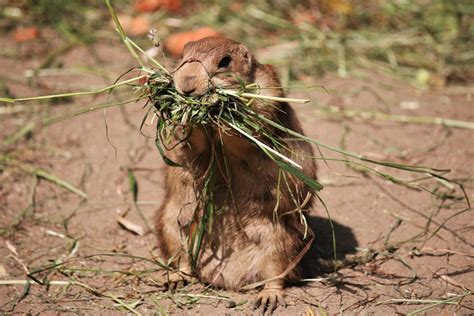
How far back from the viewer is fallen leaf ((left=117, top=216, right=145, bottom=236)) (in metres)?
4.77

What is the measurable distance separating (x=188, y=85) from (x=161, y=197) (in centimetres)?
201

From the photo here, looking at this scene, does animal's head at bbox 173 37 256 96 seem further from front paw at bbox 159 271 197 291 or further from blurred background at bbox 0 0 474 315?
front paw at bbox 159 271 197 291

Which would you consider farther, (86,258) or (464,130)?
(464,130)

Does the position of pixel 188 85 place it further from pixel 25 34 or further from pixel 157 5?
pixel 157 5

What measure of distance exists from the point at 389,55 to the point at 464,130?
1.66 meters

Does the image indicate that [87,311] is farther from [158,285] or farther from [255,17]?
[255,17]

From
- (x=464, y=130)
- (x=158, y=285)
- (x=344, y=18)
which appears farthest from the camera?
(x=344, y=18)

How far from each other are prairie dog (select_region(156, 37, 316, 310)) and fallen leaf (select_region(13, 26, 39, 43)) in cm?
428

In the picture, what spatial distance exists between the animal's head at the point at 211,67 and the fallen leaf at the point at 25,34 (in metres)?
4.41

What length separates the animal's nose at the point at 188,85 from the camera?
3.34m

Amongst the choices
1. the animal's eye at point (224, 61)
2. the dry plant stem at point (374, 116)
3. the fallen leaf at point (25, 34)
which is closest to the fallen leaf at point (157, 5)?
the fallen leaf at point (25, 34)

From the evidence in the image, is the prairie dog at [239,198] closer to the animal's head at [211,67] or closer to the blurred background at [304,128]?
the animal's head at [211,67]

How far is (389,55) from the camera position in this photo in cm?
723

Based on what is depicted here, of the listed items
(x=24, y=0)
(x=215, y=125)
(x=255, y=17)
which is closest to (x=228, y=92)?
(x=215, y=125)
